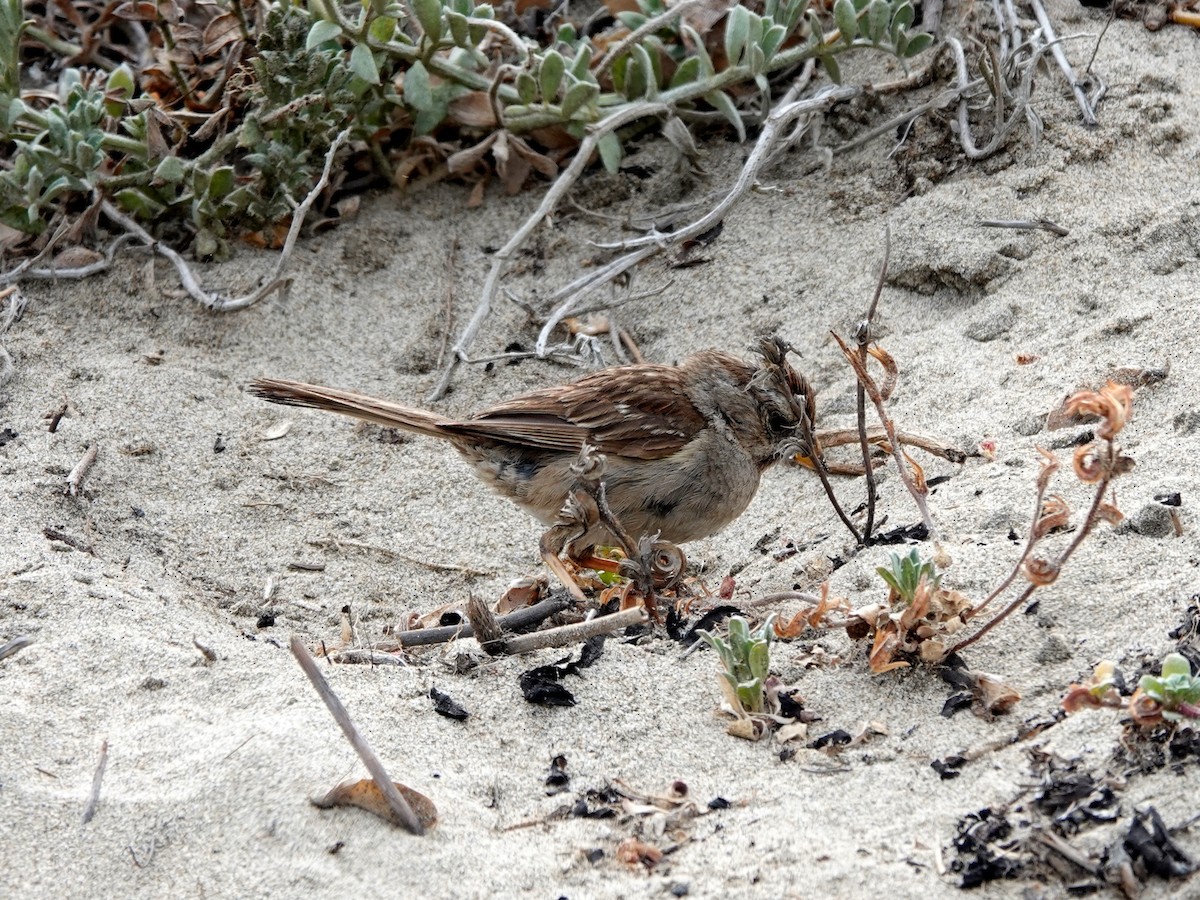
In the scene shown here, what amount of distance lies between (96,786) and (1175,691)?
7.43 ft

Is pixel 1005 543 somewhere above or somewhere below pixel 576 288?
above

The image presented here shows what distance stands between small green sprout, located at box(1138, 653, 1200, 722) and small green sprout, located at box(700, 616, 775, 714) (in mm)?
871

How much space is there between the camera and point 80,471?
512cm

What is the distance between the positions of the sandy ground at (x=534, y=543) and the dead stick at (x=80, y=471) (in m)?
0.04

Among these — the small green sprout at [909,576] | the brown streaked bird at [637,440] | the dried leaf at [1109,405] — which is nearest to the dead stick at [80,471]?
the brown streaked bird at [637,440]

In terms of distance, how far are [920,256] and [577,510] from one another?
2.17 m

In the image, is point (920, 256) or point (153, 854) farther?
point (920, 256)

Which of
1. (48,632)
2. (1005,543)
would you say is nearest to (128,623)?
(48,632)

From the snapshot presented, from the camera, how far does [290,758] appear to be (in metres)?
3.06

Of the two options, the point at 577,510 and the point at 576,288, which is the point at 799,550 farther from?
the point at 576,288

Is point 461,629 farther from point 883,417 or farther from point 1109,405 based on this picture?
point 1109,405

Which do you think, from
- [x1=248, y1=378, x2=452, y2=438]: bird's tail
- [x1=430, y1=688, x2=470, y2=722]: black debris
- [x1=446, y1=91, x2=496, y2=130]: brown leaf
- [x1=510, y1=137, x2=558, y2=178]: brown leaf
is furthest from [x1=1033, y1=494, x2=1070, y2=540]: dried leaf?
[x1=446, y1=91, x2=496, y2=130]: brown leaf

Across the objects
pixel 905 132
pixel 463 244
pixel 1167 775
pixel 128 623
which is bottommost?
pixel 463 244

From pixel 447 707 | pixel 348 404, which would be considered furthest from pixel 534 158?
pixel 447 707
